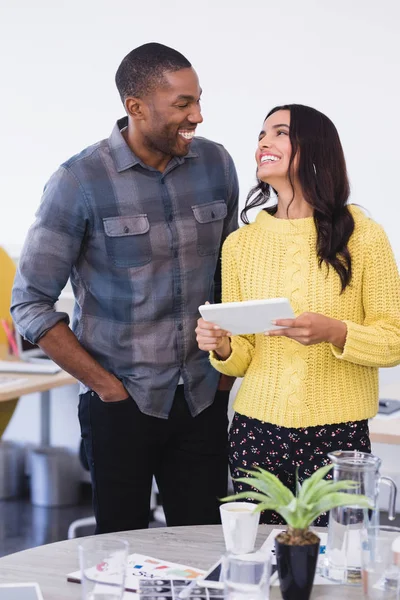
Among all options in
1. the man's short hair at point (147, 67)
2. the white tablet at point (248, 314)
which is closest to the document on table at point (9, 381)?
the man's short hair at point (147, 67)

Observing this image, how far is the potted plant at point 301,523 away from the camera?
1495 mm

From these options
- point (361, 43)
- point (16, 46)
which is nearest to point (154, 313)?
point (361, 43)

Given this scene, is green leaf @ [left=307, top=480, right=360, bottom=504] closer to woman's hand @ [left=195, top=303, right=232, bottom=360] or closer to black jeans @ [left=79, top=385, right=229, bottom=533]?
woman's hand @ [left=195, top=303, right=232, bottom=360]

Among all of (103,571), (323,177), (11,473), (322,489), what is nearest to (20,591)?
(103,571)

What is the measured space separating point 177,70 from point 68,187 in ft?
1.34

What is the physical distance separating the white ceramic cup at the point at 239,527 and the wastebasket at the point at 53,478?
3.16m

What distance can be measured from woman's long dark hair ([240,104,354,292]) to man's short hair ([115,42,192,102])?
13.2 inches

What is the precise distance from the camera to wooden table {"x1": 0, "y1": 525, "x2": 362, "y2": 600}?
162cm

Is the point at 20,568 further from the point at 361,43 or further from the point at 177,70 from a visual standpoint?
the point at 361,43

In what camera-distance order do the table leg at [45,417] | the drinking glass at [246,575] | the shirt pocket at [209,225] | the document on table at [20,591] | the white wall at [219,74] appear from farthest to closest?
the table leg at [45,417]
the white wall at [219,74]
the shirt pocket at [209,225]
the document on table at [20,591]
the drinking glass at [246,575]

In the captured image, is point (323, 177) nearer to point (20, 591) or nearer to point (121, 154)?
point (121, 154)

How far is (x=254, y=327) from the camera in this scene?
2059 millimetres

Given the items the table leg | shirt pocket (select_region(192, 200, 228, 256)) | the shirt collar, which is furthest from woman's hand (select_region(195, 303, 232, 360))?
the table leg

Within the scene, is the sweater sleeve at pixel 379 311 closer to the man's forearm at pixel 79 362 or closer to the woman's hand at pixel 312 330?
the woman's hand at pixel 312 330
